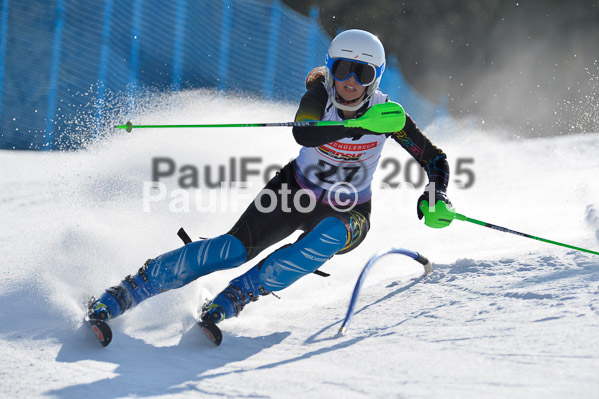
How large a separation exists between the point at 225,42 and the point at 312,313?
812cm

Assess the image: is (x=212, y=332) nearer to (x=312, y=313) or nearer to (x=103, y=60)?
(x=312, y=313)

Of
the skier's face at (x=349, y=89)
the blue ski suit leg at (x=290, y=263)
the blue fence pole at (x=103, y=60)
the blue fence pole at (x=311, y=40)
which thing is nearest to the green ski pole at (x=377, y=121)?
the skier's face at (x=349, y=89)

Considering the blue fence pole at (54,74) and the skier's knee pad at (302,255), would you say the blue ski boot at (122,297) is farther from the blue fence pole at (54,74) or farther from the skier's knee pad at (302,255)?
the blue fence pole at (54,74)

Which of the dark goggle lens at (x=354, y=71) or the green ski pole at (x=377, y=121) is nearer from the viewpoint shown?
the green ski pole at (x=377, y=121)

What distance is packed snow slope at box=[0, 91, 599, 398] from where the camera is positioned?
5.72 ft

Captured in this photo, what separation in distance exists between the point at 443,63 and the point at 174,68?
1015 centimetres

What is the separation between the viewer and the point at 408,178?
8.12 metres

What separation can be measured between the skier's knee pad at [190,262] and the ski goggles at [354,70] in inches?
35.3

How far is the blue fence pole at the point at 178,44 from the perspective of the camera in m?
9.44

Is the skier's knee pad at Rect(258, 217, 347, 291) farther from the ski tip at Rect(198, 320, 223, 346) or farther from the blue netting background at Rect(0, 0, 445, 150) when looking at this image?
the blue netting background at Rect(0, 0, 445, 150)

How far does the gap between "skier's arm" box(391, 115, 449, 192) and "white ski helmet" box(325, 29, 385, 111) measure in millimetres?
267

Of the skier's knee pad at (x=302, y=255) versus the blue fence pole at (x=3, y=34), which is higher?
the blue fence pole at (x=3, y=34)

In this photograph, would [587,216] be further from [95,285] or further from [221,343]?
[95,285]

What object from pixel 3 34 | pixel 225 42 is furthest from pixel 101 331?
pixel 225 42
